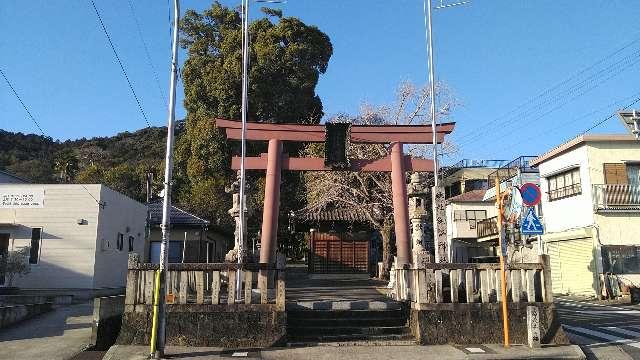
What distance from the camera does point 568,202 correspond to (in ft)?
81.7

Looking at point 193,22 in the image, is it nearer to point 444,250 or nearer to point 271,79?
point 271,79

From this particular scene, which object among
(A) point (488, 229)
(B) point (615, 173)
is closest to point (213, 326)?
(B) point (615, 173)

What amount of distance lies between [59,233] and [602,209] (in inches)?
915

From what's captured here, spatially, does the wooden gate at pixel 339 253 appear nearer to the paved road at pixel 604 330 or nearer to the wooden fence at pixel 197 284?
the paved road at pixel 604 330

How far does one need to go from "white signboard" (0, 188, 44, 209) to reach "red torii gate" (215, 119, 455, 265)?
7.94m

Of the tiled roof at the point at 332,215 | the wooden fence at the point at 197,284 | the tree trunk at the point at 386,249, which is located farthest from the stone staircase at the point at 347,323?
the tiled roof at the point at 332,215

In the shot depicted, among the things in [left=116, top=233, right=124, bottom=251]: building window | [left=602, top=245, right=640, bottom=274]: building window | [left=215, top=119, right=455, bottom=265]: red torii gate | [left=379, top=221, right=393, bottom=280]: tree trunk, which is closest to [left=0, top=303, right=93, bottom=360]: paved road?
[left=215, top=119, right=455, bottom=265]: red torii gate

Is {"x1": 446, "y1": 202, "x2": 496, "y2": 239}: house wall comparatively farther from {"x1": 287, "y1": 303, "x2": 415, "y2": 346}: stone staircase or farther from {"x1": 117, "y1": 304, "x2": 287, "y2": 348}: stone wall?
{"x1": 117, "y1": 304, "x2": 287, "y2": 348}: stone wall

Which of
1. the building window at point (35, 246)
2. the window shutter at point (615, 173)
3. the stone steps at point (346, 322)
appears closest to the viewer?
the stone steps at point (346, 322)

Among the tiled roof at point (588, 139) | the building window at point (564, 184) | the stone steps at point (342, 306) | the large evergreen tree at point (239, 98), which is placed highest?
the large evergreen tree at point (239, 98)

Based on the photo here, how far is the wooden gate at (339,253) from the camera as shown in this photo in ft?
101

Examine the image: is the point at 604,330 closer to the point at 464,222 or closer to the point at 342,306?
the point at 342,306

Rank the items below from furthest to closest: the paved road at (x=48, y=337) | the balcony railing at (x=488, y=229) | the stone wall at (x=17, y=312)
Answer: the balcony railing at (x=488, y=229) → the stone wall at (x=17, y=312) → the paved road at (x=48, y=337)

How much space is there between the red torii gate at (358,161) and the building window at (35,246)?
27.1ft
